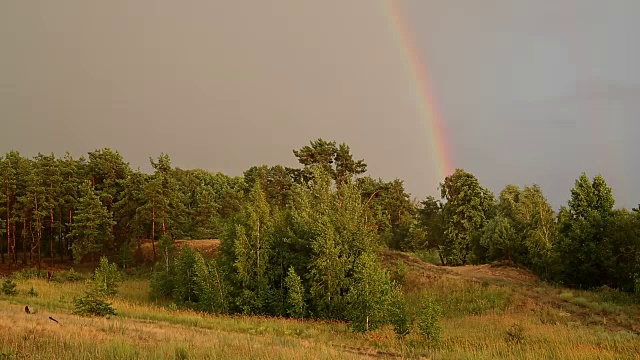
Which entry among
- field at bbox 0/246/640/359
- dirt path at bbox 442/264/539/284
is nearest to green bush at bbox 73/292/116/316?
field at bbox 0/246/640/359

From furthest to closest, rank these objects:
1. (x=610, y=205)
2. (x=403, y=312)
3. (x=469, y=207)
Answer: (x=469, y=207), (x=610, y=205), (x=403, y=312)

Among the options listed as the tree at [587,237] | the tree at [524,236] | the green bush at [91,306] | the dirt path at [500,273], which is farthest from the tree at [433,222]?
the green bush at [91,306]

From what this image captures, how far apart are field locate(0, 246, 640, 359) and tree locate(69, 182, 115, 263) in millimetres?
10019

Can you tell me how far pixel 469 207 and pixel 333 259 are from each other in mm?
31882

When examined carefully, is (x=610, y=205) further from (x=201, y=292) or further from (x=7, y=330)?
(x=7, y=330)

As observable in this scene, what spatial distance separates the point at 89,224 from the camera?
46281mm

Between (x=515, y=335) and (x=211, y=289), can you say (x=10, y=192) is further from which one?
(x=515, y=335)

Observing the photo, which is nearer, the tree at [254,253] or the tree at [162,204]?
the tree at [254,253]

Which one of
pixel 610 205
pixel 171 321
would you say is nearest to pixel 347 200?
pixel 171 321

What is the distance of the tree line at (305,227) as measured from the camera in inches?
1024

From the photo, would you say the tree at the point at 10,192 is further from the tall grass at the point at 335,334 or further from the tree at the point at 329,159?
the tree at the point at 329,159

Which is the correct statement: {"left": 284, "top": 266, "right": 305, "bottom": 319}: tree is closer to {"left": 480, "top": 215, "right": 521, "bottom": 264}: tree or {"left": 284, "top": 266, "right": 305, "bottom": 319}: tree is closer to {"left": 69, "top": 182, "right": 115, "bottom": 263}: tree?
{"left": 480, "top": 215, "right": 521, "bottom": 264}: tree

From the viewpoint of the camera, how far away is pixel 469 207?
171ft

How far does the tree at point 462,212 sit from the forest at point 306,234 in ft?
0.45
